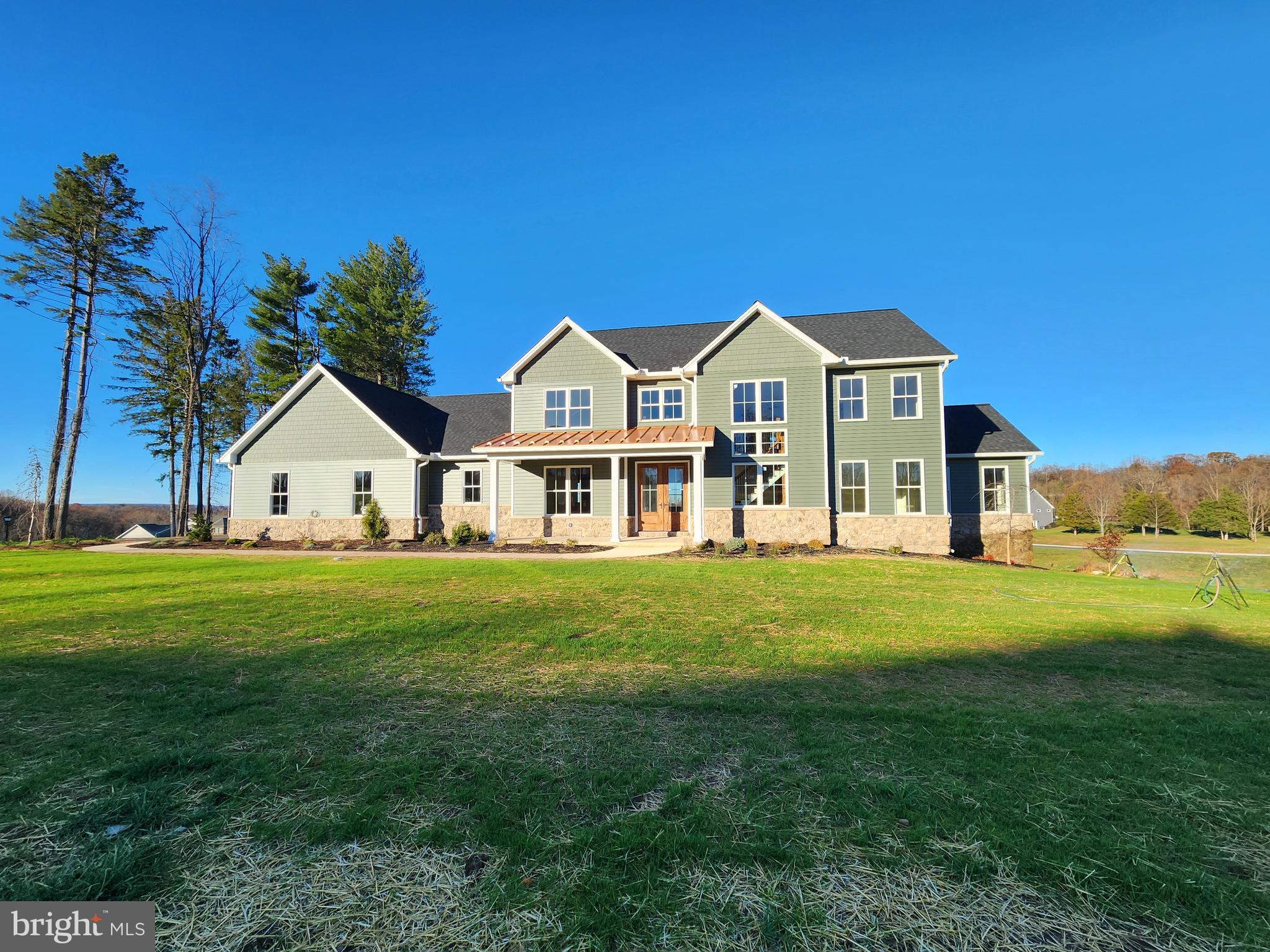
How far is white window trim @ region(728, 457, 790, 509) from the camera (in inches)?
748

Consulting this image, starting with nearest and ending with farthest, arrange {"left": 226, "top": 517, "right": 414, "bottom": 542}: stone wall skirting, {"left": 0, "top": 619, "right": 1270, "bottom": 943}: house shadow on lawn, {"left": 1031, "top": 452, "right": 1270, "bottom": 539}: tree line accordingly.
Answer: {"left": 0, "top": 619, "right": 1270, "bottom": 943}: house shadow on lawn
{"left": 226, "top": 517, "right": 414, "bottom": 542}: stone wall skirting
{"left": 1031, "top": 452, "right": 1270, "bottom": 539}: tree line

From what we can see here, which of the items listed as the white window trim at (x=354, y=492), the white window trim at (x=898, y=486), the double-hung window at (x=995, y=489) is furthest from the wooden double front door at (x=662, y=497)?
the double-hung window at (x=995, y=489)

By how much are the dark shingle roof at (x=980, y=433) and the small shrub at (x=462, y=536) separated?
18605 mm

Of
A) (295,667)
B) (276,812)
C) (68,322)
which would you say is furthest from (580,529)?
(68,322)

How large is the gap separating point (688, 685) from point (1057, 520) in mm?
51461

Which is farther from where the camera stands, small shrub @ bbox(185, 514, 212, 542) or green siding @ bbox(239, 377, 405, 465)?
green siding @ bbox(239, 377, 405, 465)

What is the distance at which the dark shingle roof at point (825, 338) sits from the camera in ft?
63.6

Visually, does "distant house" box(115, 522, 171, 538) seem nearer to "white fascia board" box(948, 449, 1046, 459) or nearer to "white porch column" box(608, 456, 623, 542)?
"white porch column" box(608, 456, 623, 542)

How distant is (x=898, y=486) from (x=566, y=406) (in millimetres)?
12945

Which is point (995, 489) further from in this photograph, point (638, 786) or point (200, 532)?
point (200, 532)

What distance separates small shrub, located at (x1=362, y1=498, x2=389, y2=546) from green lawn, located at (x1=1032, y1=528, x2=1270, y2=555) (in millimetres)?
34823

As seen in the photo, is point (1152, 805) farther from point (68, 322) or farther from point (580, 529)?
point (68, 322)

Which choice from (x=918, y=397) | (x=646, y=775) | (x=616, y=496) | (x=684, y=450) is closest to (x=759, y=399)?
(x=684, y=450)

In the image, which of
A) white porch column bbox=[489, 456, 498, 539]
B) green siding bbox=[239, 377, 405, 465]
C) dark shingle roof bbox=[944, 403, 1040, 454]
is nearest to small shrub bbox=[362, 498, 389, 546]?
green siding bbox=[239, 377, 405, 465]
